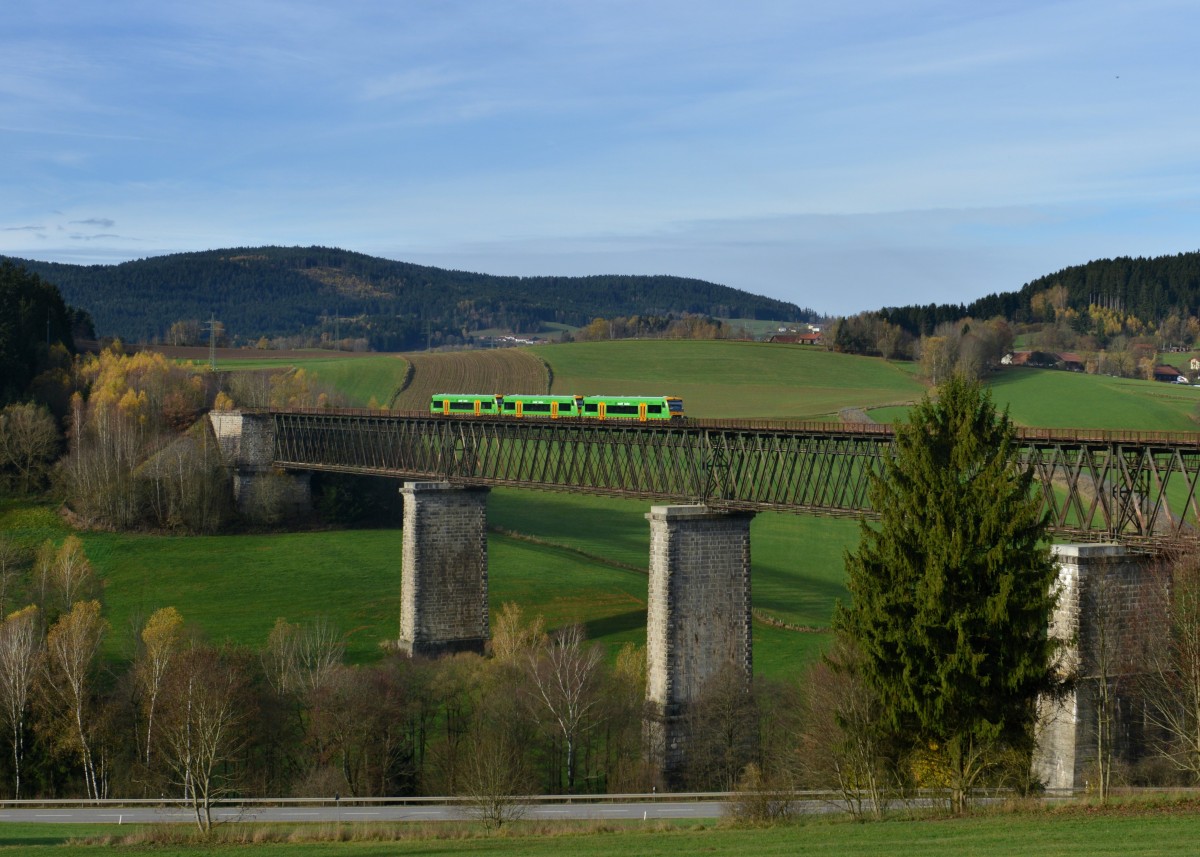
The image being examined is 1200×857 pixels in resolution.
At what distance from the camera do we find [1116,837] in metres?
28.7

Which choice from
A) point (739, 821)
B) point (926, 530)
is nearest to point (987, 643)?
point (926, 530)

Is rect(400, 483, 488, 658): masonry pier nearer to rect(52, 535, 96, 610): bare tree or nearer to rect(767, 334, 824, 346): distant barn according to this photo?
rect(52, 535, 96, 610): bare tree

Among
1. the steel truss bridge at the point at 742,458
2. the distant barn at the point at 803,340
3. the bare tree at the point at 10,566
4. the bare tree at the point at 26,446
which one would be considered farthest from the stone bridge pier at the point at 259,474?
the distant barn at the point at 803,340

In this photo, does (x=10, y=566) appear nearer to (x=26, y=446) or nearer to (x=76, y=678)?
(x=26, y=446)

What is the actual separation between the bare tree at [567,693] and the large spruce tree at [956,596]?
1733 centimetres

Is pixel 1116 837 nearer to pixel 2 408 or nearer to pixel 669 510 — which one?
pixel 669 510

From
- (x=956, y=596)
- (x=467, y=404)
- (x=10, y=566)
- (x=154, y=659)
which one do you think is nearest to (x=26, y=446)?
(x=10, y=566)

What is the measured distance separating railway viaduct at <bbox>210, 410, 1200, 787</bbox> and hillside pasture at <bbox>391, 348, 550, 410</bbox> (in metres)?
40.3

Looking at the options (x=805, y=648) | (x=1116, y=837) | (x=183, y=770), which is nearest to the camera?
(x=1116, y=837)

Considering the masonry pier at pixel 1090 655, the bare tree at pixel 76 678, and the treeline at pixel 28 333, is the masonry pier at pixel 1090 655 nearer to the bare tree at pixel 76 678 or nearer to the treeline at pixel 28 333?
the bare tree at pixel 76 678

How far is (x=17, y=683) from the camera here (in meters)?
53.5

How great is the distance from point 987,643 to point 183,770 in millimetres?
30475

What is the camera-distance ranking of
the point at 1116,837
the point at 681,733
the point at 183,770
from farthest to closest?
the point at 681,733, the point at 183,770, the point at 1116,837

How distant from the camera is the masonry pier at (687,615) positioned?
2170 inches
